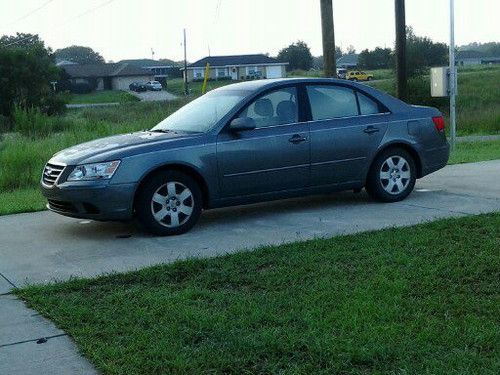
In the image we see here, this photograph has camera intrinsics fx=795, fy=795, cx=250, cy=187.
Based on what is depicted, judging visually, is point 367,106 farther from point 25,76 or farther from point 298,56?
point 298,56

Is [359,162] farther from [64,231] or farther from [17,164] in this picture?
Answer: [17,164]

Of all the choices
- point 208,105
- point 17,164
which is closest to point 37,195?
point 17,164

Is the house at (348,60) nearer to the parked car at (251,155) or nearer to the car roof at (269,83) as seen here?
the parked car at (251,155)

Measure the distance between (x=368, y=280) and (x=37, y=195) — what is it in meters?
6.94

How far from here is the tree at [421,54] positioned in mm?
43547

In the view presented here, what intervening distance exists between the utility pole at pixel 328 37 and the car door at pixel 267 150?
925 cm

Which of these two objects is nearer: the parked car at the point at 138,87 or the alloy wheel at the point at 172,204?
the alloy wheel at the point at 172,204

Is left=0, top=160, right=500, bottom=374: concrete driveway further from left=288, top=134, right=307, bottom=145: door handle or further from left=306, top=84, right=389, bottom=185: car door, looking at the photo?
left=288, top=134, right=307, bottom=145: door handle

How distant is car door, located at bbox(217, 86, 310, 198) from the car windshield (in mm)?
212

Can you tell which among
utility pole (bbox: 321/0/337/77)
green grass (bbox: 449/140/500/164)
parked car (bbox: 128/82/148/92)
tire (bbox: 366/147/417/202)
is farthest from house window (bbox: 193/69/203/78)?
tire (bbox: 366/147/417/202)

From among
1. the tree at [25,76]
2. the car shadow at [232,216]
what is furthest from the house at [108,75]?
the car shadow at [232,216]

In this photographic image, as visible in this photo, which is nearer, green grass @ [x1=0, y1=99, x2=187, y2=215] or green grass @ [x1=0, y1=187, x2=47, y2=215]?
green grass @ [x1=0, y1=187, x2=47, y2=215]

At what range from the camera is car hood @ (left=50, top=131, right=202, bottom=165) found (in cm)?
797

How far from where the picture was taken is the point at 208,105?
29.9 ft
